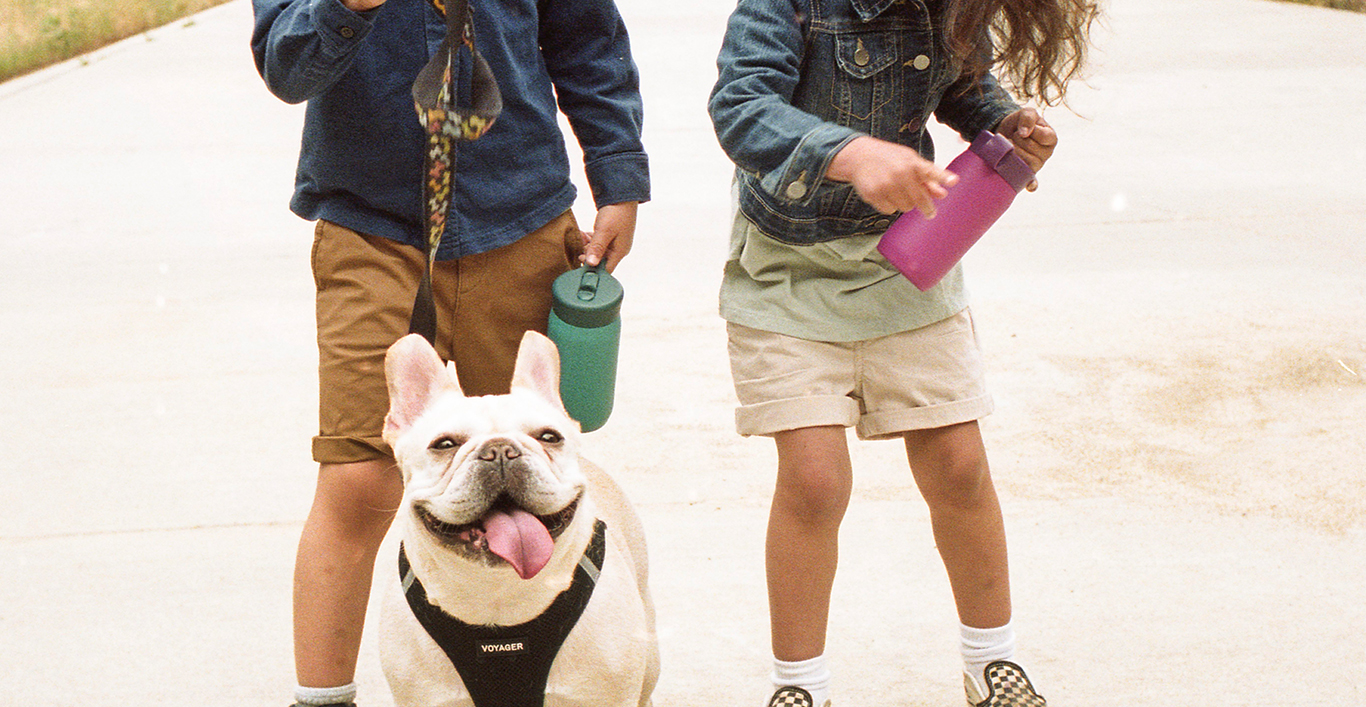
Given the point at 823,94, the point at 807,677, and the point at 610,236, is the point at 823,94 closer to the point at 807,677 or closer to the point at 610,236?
the point at 610,236

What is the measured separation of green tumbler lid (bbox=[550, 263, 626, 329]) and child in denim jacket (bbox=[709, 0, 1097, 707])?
253 mm

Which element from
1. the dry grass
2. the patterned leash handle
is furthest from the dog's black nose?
the dry grass

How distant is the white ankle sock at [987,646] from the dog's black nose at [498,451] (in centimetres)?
Result: 120

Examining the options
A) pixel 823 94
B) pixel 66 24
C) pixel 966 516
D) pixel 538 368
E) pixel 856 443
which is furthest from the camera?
pixel 66 24

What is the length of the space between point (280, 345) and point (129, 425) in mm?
783

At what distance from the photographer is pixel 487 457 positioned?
6.16 feet

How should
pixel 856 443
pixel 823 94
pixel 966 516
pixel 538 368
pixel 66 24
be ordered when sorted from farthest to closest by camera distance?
1. pixel 66 24
2. pixel 856 443
3. pixel 966 516
4. pixel 823 94
5. pixel 538 368

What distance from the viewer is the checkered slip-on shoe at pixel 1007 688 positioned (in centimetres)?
264

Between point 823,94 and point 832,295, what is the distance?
37cm

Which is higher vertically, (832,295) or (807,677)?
(832,295)

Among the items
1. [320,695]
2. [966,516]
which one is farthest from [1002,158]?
[320,695]

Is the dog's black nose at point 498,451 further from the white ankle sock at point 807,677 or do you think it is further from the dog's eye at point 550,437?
the white ankle sock at point 807,677

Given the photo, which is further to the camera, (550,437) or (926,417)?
(926,417)

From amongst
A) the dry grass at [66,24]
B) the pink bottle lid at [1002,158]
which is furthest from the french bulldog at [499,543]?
the dry grass at [66,24]
